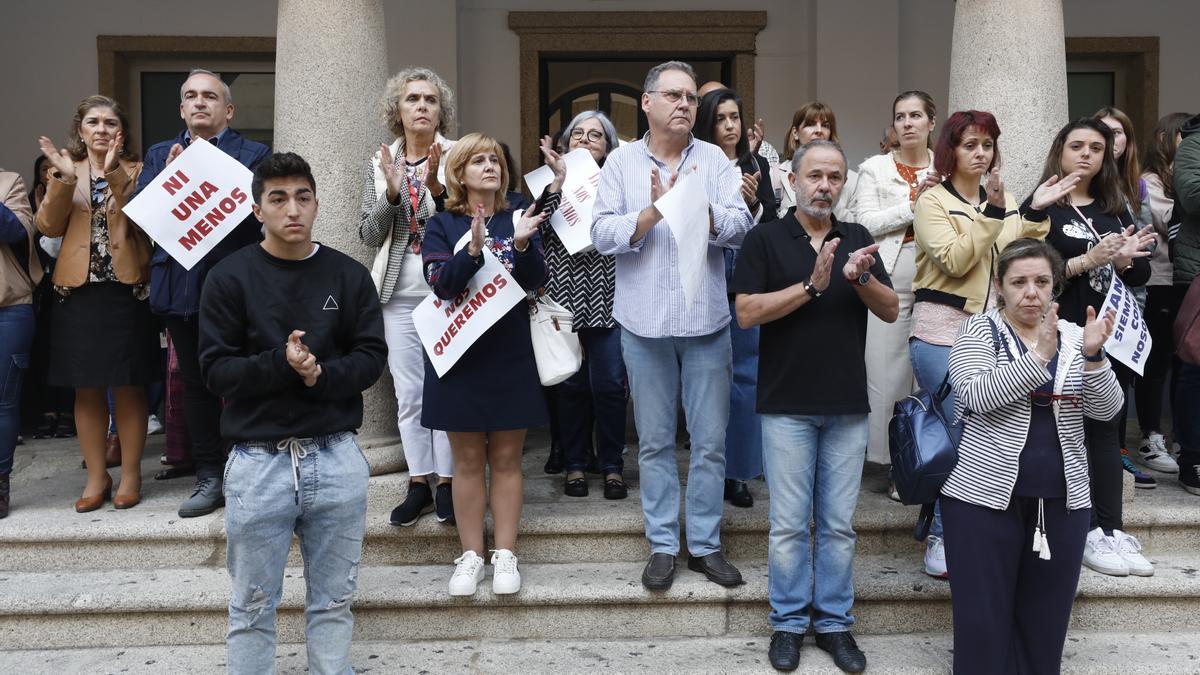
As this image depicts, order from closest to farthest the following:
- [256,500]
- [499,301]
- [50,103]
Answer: [256,500], [499,301], [50,103]

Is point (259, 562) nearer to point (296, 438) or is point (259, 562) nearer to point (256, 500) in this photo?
point (256, 500)

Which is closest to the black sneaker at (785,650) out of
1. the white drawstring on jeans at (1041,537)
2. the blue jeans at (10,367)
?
the white drawstring on jeans at (1041,537)

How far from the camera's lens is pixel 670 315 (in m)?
4.27

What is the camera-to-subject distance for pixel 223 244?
4.93m

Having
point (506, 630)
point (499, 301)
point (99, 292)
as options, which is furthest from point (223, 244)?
point (506, 630)

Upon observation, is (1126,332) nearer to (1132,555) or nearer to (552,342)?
(1132,555)

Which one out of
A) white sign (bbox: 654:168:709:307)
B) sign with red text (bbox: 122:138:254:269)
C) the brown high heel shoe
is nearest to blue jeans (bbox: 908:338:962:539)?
white sign (bbox: 654:168:709:307)

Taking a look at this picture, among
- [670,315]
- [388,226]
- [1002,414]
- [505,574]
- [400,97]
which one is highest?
[400,97]

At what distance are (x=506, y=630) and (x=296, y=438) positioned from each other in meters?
1.47

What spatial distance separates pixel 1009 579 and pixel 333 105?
381 centimetres

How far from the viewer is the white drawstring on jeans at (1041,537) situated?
364cm

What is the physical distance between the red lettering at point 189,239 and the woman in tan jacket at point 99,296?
683 millimetres

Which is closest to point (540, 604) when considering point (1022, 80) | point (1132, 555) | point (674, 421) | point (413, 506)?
point (413, 506)

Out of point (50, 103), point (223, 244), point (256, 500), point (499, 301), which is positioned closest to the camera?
point (256, 500)
